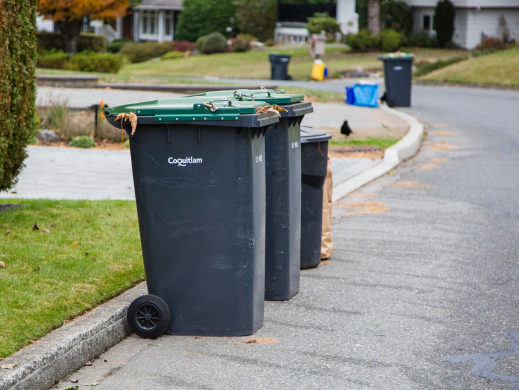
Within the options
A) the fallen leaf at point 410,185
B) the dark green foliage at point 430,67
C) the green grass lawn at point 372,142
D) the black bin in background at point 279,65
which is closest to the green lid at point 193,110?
the fallen leaf at point 410,185

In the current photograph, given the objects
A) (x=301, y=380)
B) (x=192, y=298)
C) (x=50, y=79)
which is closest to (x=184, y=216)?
(x=192, y=298)

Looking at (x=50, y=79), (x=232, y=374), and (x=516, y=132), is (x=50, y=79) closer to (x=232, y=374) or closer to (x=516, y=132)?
(x=516, y=132)

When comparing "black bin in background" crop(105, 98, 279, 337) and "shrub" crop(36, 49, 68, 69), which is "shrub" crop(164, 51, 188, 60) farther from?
"black bin in background" crop(105, 98, 279, 337)

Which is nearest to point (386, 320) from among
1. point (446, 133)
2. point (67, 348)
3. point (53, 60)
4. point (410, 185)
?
point (67, 348)

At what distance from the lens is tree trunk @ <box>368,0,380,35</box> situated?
38344 millimetres

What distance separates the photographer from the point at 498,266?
5.58 m

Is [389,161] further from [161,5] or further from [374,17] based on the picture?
[161,5]

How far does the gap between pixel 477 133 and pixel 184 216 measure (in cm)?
1120

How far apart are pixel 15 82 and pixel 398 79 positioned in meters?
13.5

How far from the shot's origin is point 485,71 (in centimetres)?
2767

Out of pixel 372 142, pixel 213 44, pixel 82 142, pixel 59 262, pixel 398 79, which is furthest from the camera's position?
pixel 213 44

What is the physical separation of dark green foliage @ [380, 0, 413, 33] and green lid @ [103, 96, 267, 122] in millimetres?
40409

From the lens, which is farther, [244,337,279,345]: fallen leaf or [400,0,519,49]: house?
[400,0,519,49]: house

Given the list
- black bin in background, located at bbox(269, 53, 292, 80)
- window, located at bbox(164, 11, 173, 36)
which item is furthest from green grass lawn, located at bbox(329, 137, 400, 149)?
window, located at bbox(164, 11, 173, 36)
